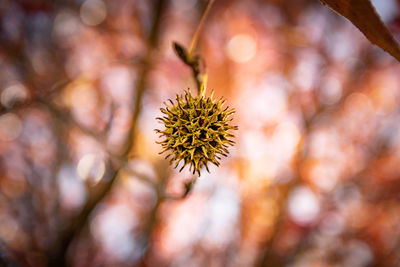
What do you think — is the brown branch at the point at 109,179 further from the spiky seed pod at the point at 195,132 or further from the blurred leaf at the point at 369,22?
the blurred leaf at the point at 369,22

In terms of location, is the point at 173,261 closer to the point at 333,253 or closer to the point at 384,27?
the point at 333,253

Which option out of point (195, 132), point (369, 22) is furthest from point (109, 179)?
point (369, 22)

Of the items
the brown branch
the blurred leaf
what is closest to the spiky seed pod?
the blurred leaf

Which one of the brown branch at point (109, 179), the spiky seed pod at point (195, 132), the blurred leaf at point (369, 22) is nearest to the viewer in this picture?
the blurred leaf at point (369, 22)

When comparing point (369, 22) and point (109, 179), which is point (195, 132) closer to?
point (369, 22)

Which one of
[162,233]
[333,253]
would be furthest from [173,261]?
[333,253]

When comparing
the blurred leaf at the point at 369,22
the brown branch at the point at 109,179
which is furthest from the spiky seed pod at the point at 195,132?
the brown branch at the point at 109,179
